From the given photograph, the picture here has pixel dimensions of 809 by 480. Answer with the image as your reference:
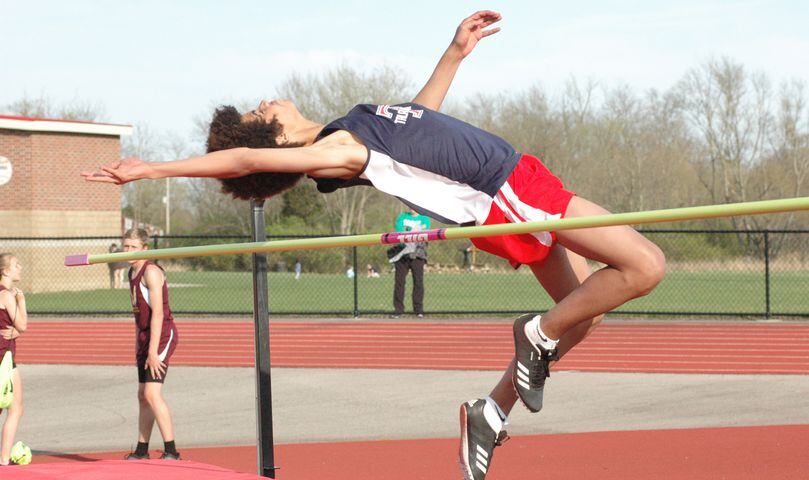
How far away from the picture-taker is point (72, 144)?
2725cm

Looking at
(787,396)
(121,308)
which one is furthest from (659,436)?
(121,308)

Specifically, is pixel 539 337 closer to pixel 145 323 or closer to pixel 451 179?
pixel 451 179

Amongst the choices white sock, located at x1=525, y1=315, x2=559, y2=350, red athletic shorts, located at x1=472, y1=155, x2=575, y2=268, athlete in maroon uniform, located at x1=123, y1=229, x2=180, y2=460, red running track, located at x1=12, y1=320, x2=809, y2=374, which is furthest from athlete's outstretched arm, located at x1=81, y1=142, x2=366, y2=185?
red running track, located at x1=12, y1=320, x2=809, y2=374

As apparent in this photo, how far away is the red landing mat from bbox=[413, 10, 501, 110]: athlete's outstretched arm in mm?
1979

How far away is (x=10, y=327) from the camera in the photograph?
740cm

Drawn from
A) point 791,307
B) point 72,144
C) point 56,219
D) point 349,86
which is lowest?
point 791,307

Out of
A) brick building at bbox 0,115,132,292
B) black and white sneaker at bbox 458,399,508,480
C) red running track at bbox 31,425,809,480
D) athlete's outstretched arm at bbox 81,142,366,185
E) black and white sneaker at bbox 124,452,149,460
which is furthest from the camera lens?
brick building at bbox 0,115,132,292

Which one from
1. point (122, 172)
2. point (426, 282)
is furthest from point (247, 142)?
point (426, 282)

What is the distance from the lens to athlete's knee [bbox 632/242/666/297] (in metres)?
4.30

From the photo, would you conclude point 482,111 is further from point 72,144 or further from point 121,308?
point 121,308

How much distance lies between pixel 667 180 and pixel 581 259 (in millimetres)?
49452

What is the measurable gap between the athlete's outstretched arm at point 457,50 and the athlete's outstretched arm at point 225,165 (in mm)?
1207

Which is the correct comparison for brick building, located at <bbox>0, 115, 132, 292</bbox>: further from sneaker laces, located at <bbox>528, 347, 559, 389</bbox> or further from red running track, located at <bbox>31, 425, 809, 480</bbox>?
sneaker laces, located at <bbox>528, 347, 559, 389</bbox>

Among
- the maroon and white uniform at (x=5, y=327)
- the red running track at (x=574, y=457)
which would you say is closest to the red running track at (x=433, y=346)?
the red running track at (x=574, y=457)
